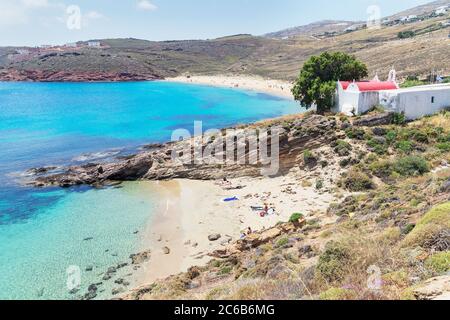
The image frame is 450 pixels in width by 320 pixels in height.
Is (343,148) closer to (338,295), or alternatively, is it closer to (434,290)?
(434,290)

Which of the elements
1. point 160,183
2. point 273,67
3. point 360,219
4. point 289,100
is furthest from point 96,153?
point 273,67

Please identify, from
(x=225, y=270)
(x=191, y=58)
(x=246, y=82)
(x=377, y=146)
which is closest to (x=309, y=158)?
(x=377, y=146)

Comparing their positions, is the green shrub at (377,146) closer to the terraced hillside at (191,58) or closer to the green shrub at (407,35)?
the terraced hillside at (191,58)

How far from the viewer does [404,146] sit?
101 feet

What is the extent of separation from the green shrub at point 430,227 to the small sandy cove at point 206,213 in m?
→ 11.6

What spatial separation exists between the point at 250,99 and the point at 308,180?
62080mm

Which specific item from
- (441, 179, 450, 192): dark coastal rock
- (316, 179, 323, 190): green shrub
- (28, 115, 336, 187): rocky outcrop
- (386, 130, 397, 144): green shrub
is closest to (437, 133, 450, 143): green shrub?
(386, 130, 397, 144): green shrub

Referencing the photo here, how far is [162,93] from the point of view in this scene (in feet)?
355

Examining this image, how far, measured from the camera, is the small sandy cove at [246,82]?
99363mm

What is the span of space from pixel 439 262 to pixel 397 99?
29.3m

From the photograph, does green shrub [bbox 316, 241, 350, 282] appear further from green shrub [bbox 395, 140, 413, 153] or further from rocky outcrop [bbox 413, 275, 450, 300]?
green shrub [bbox 395, 140, 413, 153]

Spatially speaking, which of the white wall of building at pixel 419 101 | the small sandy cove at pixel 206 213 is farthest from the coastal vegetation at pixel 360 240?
the small sandy cove at pixel 206 213

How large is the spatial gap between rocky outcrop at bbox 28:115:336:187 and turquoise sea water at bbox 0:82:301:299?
2.08 m

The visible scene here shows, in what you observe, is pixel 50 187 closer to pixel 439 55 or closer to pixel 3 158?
pixel 3 158
